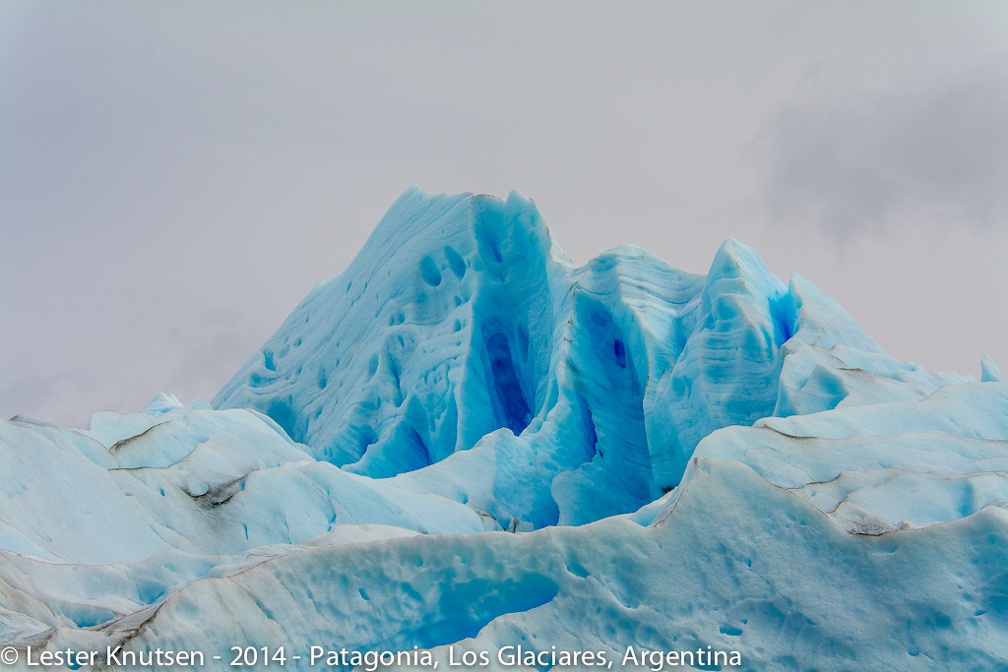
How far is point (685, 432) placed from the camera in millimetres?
9922

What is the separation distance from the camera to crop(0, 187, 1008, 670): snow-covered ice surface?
4.40 meters

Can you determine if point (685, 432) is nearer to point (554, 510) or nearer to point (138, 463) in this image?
point (554, 510)

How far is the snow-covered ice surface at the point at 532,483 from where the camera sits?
440 centimetres

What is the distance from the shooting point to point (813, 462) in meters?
6.38

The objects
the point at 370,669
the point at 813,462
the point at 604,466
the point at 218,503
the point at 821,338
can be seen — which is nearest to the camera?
the point at 370,669

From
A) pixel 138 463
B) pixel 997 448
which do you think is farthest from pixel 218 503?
pixel 997 448

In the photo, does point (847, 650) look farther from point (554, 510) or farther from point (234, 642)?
point (554, 510)

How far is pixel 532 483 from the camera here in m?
10.2

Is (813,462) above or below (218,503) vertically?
above

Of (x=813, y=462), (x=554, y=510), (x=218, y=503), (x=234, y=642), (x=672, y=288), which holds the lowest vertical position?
(x=554, y=510)

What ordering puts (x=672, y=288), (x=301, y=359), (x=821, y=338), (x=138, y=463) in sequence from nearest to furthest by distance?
1. (x=138, y=463)
2. (x=821, y=338)
3. (x=672, y=288)
4. (x=301, y=359)

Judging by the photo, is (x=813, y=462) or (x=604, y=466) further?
(x=604, y=466)

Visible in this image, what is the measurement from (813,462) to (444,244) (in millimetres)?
7572

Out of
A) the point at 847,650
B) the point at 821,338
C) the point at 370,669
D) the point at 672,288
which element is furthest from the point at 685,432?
the point at 370,669
